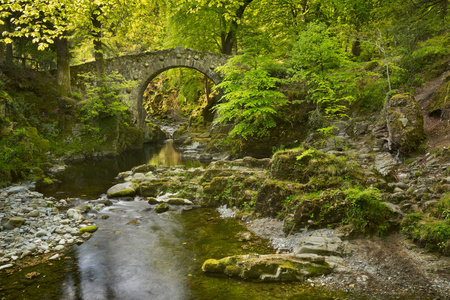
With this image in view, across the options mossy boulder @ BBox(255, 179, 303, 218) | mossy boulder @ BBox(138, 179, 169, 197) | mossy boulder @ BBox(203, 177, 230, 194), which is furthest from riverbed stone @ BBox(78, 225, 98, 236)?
mossy boulder @ BBox(255, 179, 303, 218)

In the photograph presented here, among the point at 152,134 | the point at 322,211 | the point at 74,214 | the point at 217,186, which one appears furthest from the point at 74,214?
the point at 152,134

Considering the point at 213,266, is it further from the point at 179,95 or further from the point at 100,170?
the point at 179,95

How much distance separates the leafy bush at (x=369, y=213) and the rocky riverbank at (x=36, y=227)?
563 centimetres

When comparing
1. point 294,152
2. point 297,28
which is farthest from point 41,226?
point 297,28

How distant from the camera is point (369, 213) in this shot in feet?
17.1

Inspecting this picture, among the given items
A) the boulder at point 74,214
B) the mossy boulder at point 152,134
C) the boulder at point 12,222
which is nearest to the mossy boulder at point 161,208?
the boulder at point 74,214

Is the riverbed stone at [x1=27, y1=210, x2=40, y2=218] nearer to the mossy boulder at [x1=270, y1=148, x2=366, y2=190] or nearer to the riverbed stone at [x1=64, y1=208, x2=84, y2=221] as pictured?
the riverbed stone at [x1=64, y1=208, x2=84, y2=221]

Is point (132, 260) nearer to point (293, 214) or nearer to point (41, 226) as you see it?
point (41, 226)

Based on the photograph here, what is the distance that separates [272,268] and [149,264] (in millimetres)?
2290

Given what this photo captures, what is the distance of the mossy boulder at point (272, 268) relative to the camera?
4293 mm

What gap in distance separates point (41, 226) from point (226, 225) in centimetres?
434

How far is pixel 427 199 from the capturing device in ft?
17.8

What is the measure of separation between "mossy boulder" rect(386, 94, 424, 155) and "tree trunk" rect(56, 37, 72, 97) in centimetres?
1809

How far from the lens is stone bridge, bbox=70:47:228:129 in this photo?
67.7 ft
